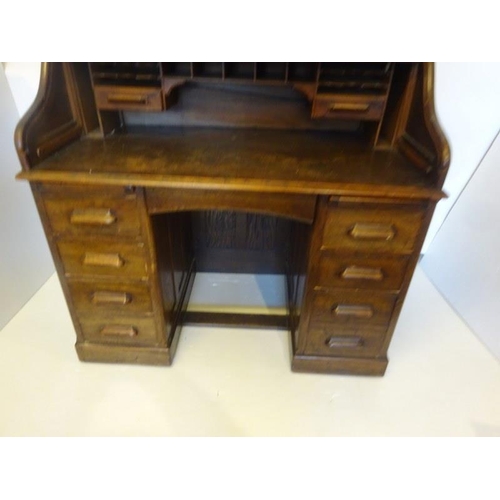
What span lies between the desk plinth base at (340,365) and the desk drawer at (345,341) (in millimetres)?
24

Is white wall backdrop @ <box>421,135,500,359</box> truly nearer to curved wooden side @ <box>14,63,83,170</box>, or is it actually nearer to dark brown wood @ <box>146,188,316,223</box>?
dark brown wood @ <box>146,188,316,223</box>

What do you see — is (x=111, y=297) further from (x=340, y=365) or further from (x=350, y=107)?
(x=350, y=107)

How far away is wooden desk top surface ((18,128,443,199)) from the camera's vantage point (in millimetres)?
1062

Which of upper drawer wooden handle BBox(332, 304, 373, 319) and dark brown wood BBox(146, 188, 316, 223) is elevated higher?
dark brown wood BBox(146, 188, 316, 223)

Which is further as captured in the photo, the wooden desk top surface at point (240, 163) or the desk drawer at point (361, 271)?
the desk drawer at point (361, 271)

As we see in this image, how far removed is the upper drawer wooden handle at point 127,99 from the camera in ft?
4.06

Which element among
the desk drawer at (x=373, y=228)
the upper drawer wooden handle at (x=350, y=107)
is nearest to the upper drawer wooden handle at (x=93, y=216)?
the desk drawer at (x=373, y=228)

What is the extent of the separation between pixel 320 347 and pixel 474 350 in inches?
28.4

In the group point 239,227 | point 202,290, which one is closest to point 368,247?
point 239,227

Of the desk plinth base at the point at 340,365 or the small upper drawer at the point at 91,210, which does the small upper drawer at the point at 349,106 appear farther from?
the desk plinth base at the point at 340,365

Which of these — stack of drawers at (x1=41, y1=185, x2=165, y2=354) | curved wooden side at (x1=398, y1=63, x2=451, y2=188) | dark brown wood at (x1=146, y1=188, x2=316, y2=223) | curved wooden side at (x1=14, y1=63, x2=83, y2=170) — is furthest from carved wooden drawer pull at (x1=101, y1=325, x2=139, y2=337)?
curved wooden side at (x1=398, y1=63, x2=451, y2=188)

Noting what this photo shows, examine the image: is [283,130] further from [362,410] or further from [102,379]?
[102,379]

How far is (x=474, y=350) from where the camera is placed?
162 centimetres

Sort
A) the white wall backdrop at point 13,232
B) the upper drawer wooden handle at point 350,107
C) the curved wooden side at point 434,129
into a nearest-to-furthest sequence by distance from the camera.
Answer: the curved wooden side at point 434,129
the upper drawer wooden handle at point 350,107
the white wall backdrop at point 13,232
